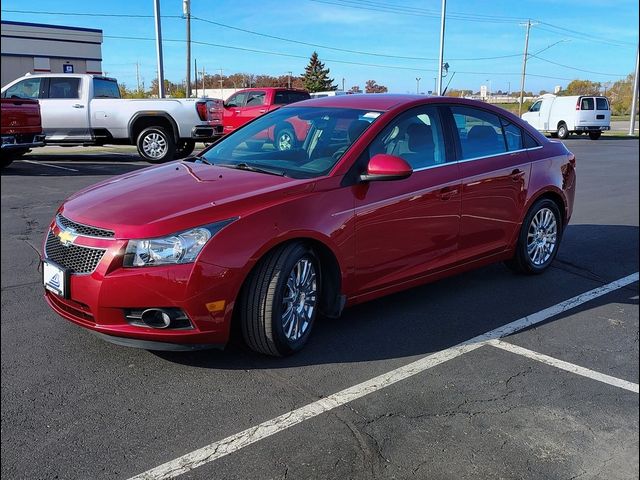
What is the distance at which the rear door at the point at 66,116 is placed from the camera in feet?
48.3

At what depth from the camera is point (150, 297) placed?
3.30 metres

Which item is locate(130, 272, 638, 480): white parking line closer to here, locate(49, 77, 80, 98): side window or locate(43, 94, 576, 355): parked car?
locate(43, 94, 576, 355): parked car

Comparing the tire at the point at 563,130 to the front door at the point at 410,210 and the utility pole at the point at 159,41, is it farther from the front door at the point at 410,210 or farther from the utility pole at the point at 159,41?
the front door at the point at 410,210

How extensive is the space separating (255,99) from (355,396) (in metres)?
16.5

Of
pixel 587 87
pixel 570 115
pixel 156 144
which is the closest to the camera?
pixel 587 87

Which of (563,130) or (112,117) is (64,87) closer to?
(112,117)

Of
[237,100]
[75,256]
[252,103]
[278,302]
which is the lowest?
[278,302]

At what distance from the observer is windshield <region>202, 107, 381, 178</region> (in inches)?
165

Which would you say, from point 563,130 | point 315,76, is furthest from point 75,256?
point 315,76

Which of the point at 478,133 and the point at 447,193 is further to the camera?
the point at 478,133

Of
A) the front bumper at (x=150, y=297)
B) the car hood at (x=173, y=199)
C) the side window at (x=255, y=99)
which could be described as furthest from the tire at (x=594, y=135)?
the front bumper at (x=150, y=297)

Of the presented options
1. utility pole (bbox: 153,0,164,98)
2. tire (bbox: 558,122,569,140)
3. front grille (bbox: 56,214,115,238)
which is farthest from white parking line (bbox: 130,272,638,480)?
tire (bbox: 558,122,569,140)

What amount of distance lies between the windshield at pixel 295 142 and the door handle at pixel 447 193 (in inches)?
30.2

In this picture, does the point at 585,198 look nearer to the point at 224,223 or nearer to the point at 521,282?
the point at 521,282
